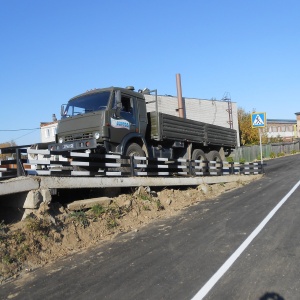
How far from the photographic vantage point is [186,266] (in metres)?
5.66

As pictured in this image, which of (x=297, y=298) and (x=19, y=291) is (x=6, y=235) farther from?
(x=297, y=298)

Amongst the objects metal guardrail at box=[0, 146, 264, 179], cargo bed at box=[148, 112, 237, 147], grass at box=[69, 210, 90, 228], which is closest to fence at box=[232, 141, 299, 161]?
metal guardrail at box=[0, 146, 264, 179]

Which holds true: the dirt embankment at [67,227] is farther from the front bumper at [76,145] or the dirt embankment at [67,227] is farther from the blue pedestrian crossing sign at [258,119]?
the blue pedestrian crossing sign at [258,119]

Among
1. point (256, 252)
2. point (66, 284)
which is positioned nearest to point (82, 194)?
point (66, 284)

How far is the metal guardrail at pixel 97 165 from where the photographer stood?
7.87 m

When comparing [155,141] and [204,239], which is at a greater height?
[155,141]

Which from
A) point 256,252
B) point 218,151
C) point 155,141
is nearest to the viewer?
point 256,252

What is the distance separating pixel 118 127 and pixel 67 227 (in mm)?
3755

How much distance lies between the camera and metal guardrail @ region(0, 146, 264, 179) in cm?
787

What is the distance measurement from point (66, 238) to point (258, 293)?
4357mm

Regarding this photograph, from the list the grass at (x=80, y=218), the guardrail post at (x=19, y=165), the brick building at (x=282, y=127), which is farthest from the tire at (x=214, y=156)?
the brick building at (x=282, y=127)

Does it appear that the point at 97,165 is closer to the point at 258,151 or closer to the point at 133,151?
the point at 133,151

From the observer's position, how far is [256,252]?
20.1 feet

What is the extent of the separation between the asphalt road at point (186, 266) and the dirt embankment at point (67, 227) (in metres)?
0.42
